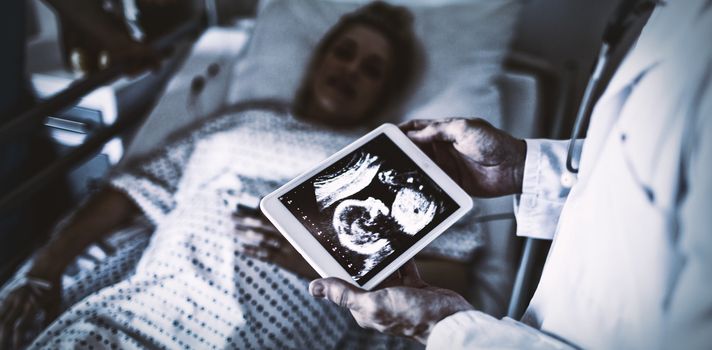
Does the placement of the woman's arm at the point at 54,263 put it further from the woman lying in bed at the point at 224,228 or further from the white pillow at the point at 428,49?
the white pillow at the point at 428,49

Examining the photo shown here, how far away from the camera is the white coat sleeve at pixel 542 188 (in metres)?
0.66

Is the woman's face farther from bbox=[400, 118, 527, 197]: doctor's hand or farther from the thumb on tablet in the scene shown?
the thumb on tablet

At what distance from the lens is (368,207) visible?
604 mm

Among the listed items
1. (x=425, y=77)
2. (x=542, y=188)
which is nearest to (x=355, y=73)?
(x=425, y=77)

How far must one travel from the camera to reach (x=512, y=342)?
0.46 m

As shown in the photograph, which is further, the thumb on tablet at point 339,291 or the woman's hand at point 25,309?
the woman's hand at point 25,309

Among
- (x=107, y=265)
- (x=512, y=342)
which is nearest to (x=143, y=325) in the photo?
(x=107, y=265)

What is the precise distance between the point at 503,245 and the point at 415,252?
0.48m

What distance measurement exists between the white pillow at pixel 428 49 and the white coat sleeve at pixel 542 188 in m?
0.47

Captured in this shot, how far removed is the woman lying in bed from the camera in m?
0.73

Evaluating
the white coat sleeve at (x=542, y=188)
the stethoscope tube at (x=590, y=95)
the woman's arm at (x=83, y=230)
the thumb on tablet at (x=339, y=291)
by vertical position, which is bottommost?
the white coat sleeve at (x=542, y=188)

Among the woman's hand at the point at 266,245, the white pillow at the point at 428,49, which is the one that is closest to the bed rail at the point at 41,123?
the white pillow at the point at 428,49

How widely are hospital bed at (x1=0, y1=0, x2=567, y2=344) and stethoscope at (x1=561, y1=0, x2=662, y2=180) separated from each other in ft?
1.10

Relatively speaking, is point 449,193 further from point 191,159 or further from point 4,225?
point 4,225
